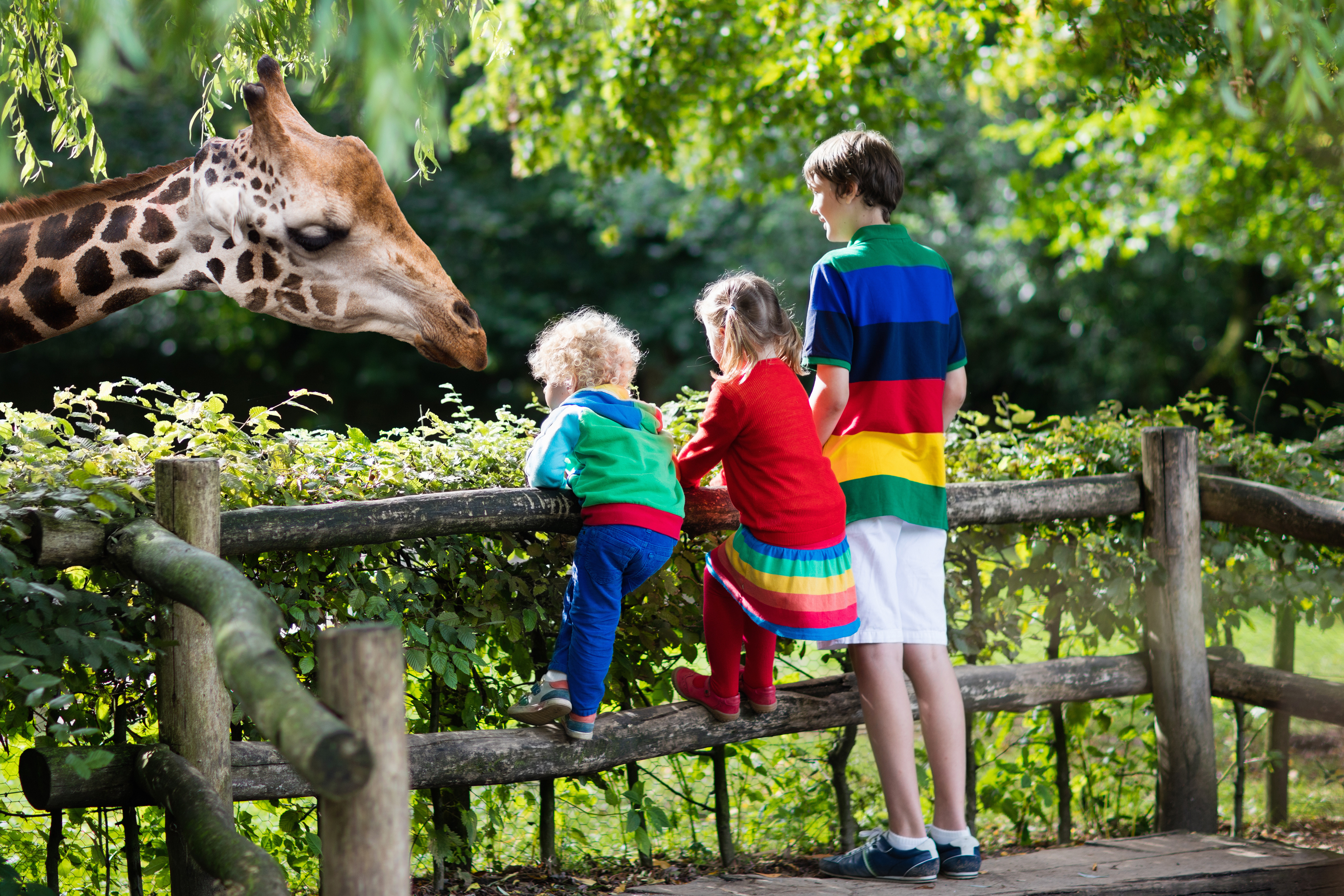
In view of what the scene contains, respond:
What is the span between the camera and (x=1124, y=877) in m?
3.15

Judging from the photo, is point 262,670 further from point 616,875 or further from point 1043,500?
point 1043,500

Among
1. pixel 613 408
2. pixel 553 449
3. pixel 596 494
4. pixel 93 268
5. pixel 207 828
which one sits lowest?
pixel 207 828

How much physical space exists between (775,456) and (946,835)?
114 cm

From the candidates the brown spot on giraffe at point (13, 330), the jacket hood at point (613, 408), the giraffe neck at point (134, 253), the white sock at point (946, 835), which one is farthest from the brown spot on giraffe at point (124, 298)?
the white sock at point (946, 835)

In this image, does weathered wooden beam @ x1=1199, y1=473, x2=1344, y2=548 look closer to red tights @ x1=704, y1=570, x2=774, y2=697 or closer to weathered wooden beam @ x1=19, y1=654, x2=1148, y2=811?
weathered wooden beam @ x1=19, y1=654, x2=1148, y2=811

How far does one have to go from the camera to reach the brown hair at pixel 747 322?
292cm

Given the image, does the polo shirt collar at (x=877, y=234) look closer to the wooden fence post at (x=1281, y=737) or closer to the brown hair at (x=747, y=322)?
the brown hair at (x=747, y=322)

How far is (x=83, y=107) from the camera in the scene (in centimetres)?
402

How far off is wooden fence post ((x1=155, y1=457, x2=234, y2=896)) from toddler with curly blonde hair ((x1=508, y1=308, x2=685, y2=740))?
733 millimetres

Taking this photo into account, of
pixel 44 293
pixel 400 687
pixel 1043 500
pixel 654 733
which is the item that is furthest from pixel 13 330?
pixel 1043 500

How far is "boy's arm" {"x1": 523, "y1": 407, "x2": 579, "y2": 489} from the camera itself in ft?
9.57

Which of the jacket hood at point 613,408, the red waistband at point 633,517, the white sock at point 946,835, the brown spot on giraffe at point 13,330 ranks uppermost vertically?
the brown spot on giraffe at point 13,330

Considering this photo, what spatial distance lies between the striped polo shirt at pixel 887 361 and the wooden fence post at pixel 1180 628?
1166 millimetres

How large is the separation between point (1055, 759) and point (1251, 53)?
9.59ft
